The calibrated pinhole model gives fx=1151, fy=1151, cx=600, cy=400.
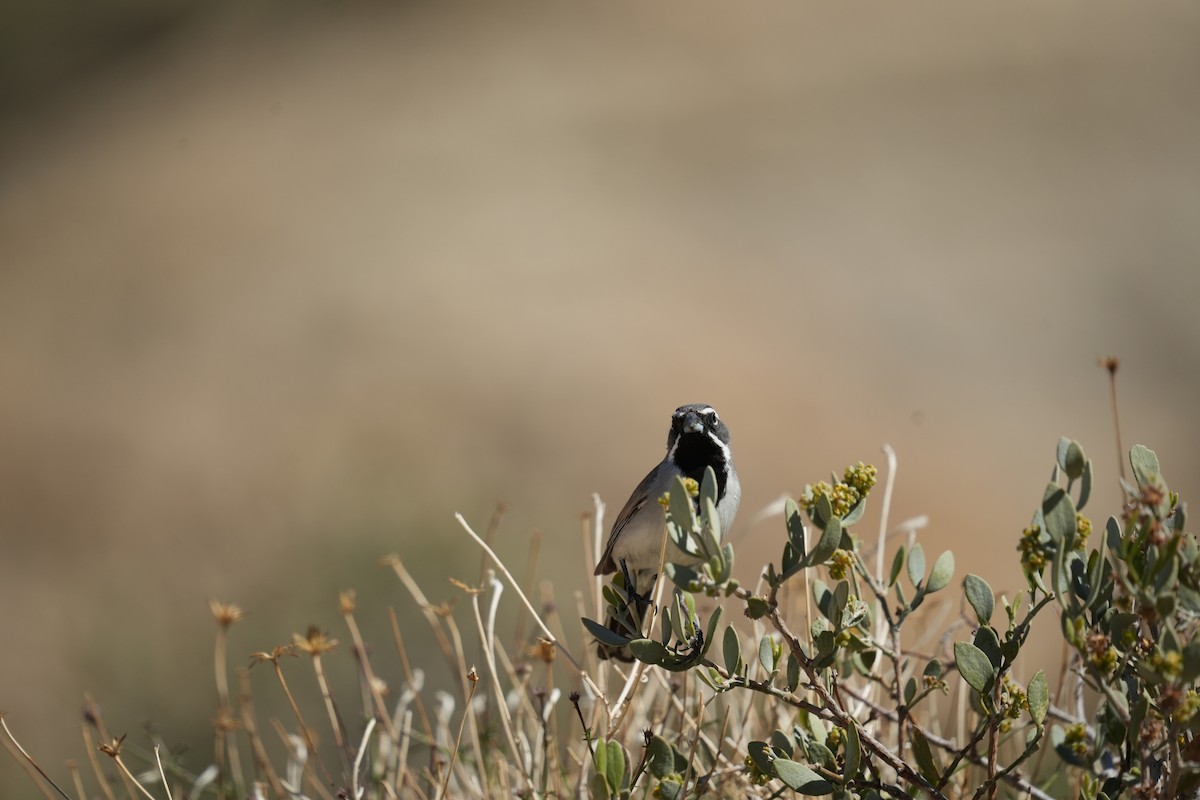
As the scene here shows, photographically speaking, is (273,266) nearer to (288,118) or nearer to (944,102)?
(288,118)

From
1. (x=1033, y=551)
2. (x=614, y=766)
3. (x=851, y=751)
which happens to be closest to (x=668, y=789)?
(x=614, y=766)

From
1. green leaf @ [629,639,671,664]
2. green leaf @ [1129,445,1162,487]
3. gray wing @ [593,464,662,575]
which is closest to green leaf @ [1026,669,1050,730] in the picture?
green leaf @ [1129,445,1162,487]

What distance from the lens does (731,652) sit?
6.98 feet

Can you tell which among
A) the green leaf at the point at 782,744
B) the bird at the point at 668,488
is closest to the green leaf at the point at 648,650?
the green leaf at the point at 782,744

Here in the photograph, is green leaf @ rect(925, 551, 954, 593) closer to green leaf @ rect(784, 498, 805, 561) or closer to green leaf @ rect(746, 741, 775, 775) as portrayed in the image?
green leaf @ rect(784, 498, 805, 561)

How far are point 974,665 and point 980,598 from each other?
0.53ft

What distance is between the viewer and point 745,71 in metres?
17.6

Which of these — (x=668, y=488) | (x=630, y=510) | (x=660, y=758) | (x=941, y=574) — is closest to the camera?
(x=660, y=758)

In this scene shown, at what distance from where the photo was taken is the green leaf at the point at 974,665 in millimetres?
2025

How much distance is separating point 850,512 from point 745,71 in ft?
53.3

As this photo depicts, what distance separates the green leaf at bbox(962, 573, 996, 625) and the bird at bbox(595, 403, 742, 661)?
4.16 feet

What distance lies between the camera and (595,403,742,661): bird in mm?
3506

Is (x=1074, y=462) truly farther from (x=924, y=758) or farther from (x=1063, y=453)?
(x=924, y=758)

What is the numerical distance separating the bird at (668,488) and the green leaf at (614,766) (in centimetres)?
125
